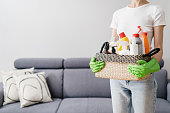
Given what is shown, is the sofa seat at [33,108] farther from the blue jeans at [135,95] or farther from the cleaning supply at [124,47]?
the cleaning supply at [124,47]

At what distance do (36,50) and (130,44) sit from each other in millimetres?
1785

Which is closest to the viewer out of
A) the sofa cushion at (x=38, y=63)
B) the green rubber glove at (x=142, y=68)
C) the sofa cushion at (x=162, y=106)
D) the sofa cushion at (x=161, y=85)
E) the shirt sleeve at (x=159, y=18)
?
the green rubber glove at (x=142, y=68)

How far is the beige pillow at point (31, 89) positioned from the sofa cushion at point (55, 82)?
5.5 inches


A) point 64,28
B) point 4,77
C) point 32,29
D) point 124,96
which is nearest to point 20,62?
point 4,77

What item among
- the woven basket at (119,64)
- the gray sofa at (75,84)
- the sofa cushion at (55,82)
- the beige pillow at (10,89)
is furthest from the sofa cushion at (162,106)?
the beige pillow at (10,89)

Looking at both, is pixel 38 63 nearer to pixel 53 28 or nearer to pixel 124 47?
pixel 53 28

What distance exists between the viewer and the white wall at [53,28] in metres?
2.47

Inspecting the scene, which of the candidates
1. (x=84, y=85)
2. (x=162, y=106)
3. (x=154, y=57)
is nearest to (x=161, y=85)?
(x=162, y=106)

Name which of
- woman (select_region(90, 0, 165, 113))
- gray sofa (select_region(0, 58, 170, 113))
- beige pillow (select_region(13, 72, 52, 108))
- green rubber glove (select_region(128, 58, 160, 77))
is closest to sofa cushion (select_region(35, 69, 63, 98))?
gray sofa (select_region(0, 58, 170, 113))

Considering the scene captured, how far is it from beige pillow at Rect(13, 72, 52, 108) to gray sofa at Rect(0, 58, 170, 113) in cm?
8

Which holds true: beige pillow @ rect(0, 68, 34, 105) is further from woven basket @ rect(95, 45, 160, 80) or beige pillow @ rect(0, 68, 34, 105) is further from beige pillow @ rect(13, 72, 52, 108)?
woven basket @ rect(95, 45, 160, 80)

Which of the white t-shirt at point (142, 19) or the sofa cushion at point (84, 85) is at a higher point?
the white t-shirt at point (142, 19)

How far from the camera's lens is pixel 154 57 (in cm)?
111

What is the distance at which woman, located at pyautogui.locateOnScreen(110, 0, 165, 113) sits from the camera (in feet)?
3.43
